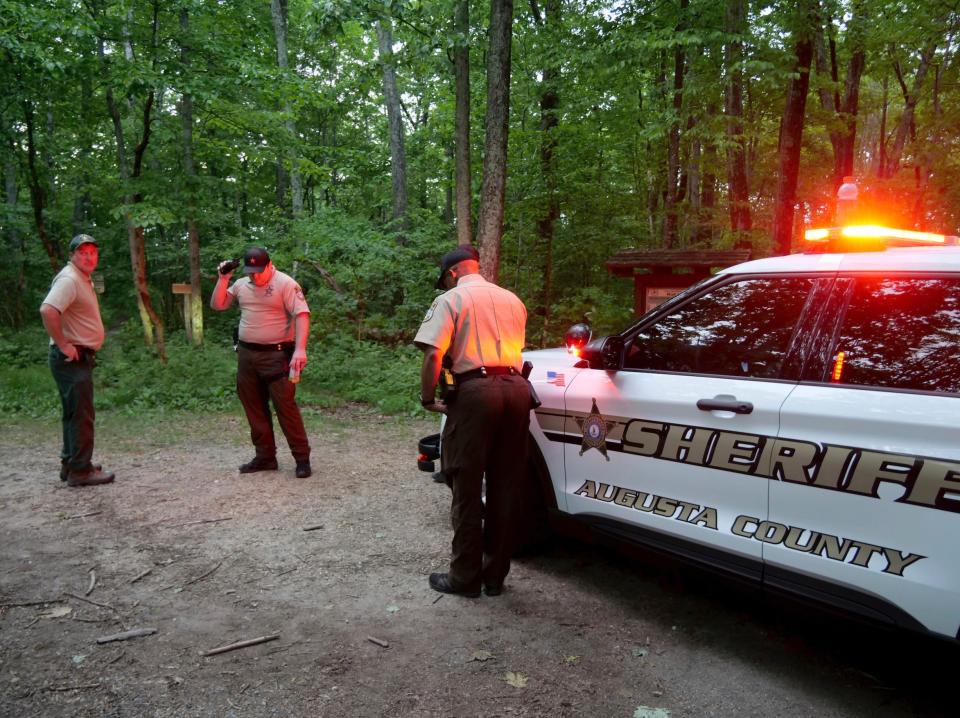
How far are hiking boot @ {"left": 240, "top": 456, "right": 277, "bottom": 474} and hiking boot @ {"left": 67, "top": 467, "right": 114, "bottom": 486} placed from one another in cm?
107

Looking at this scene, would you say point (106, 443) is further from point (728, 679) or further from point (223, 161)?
point (223, 161)

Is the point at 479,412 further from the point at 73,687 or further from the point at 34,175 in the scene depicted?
the point at 34,175

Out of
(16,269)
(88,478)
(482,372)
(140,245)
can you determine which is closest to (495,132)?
(482,372)

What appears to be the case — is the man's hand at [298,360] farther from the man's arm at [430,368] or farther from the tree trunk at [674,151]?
the tree trunk at [674,151]

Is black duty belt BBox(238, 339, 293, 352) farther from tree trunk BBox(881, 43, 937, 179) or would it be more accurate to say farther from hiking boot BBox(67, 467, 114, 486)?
tree trunk BBox(881, 43, 937, 179)

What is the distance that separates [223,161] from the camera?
48.0 feet

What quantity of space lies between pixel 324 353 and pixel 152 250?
10928 millimetres

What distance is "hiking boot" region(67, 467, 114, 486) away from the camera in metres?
5.35

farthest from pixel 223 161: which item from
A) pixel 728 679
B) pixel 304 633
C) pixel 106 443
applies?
pixel 728 679

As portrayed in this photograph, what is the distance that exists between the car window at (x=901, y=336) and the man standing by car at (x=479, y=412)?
1.48m

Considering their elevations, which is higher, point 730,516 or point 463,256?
point 463,256

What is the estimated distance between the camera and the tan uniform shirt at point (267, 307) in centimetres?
544

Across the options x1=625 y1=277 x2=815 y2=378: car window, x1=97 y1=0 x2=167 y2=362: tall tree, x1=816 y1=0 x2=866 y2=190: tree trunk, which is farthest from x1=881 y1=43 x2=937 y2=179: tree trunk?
x1=97 y1=0 x2=167 y2=362: tall tree

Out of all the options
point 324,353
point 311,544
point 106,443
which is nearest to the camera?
point 311,544
